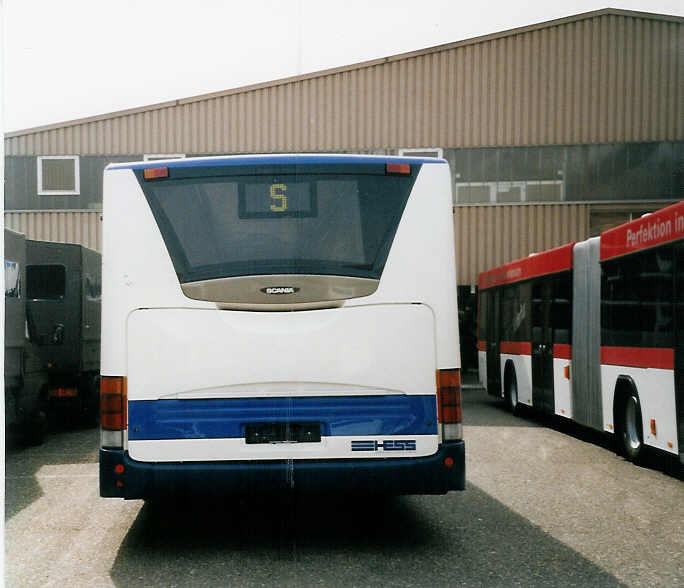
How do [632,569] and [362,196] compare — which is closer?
[632,569]

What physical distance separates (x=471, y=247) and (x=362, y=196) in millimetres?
21628

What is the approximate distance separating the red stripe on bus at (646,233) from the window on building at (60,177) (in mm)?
20068

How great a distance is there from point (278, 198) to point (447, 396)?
1666 millimetres

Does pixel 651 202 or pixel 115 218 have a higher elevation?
pixel 651 202

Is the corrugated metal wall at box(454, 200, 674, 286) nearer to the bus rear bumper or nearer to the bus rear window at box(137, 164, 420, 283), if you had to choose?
the bus rear window at box(137, 164, 420, 283)

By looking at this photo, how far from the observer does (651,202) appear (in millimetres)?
26234

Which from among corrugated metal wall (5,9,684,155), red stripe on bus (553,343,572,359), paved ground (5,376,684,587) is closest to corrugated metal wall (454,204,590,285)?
corrugated metal wall (5,9,684,155)

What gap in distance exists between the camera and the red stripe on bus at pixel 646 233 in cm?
860

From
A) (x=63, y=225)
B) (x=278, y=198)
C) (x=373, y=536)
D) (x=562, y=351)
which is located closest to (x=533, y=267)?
(x=562, y=351)

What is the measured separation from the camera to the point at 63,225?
90.6 feet

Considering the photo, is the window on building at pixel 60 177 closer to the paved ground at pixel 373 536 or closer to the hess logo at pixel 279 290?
the paved ground at pixel 373 536

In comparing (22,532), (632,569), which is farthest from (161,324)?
(632,569)

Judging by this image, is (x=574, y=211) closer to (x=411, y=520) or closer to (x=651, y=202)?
(x=651, y=202)

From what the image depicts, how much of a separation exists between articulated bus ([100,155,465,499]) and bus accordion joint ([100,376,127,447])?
0.01 m
